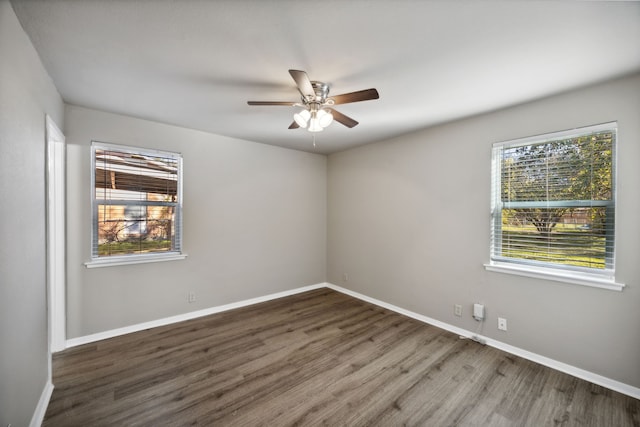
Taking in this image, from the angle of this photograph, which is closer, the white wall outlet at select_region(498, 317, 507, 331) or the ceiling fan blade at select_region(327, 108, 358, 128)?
the ceiling fan blade at select_region(327, 108, 358, 128)

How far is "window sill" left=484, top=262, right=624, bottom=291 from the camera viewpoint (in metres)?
2.12

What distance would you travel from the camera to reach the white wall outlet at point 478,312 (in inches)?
110

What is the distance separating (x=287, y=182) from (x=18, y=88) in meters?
3.13

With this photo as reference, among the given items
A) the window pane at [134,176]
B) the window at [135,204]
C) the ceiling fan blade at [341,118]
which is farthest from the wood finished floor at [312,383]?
the ceiling fan blade at [341,118]

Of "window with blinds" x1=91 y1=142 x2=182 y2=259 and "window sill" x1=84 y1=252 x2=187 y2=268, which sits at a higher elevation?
"window with blinds" x1=91 y1=142 x2=182 y2=259

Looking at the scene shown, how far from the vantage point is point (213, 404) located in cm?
192

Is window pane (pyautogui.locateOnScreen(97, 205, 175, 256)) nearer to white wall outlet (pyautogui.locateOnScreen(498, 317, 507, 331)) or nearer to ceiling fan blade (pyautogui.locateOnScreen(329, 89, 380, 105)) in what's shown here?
ceiling fan blade (pyautogui.locateOnScreen(329, 89, 380, 105))

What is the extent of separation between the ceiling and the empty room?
0.05ft

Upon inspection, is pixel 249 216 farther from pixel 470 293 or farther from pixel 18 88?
pixel 470 293

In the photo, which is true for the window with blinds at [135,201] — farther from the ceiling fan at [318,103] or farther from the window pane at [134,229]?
the ceiling fan at [318,103]

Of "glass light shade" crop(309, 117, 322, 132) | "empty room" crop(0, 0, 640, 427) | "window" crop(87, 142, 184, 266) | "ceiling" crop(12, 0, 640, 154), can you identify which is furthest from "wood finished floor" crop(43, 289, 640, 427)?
"ceiling" crop(12, 0, 640, 154)

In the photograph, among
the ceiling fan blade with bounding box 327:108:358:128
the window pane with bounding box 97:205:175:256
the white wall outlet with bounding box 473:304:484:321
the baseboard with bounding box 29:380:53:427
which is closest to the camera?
the baseboard with bounding box 29:380:53:427

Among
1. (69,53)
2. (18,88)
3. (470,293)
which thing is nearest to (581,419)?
(470,293)

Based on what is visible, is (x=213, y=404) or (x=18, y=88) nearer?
(x=18, y=88)
